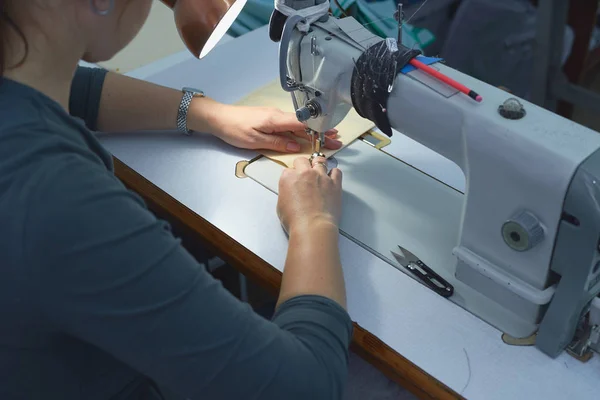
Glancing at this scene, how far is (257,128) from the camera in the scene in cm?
125

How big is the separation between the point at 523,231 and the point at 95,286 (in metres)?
0.55

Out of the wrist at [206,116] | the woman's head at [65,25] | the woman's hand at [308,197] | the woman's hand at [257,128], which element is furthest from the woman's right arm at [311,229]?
the woman's head at [65,25]

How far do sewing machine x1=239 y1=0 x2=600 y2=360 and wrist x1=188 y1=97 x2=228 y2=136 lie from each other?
0.68 ft

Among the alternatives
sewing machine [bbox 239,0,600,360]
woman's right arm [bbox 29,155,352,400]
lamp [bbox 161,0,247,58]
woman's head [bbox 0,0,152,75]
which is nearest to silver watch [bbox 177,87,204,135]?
sewing machine [bbox 239,0,600,360]

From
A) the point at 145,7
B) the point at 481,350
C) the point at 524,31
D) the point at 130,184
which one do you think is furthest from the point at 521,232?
the point at 524,31

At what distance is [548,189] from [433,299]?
0.26m

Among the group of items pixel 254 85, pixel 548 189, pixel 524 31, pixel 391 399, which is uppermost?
pixel 548 189

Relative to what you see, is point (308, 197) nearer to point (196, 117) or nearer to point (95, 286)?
point (196, 117)

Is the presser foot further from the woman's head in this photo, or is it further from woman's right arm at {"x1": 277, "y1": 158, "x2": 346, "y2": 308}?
the woman's head

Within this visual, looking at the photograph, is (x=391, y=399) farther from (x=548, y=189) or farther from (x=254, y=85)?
(x=254, y=85)

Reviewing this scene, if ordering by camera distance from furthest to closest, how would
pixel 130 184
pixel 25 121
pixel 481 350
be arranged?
pixel 130 184 < pixel 481 350 < pixel 25 121

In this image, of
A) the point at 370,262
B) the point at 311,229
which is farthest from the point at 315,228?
the point at 370,262

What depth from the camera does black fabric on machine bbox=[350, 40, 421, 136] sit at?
940 millimetres

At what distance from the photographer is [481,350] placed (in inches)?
35.7
